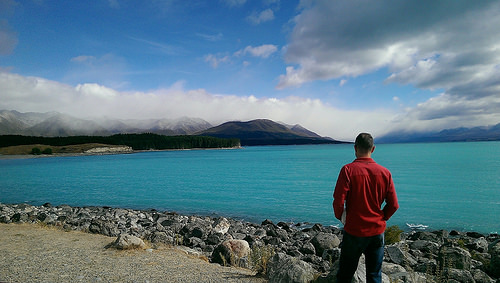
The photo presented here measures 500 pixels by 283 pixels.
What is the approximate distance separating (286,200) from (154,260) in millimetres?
22944

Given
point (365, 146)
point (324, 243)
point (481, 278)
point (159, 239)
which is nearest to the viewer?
point (365, 146)

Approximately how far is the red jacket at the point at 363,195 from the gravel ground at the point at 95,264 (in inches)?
134

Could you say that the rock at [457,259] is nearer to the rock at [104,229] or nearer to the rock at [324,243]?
the rock at [324,243]

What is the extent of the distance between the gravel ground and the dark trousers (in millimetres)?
2738

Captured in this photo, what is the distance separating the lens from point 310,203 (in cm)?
2839

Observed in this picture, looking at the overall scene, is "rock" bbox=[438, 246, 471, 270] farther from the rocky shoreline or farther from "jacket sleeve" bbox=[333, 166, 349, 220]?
"jacket sleeve" bbox=[333, 166, 349, 220]

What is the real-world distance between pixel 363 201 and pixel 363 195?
9 centimetres

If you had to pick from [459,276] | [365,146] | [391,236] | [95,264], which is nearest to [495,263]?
[459,276]

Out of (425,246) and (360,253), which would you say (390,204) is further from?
(425,246)

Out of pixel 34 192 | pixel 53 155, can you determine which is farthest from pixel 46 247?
pixel 53 155

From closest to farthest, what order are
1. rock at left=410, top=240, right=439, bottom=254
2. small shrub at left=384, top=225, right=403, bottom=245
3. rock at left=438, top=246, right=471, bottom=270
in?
rock at left=438, top=246, right=471, bottom=270 → rock at left=410, top=240, right=439, bottom=254 → small shrub at left=384, top=225, right=403, bottom=245

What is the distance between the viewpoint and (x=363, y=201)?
14.1ft

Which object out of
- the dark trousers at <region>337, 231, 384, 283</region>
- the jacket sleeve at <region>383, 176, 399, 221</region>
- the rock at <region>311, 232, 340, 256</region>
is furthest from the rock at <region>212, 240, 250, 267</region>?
the jacket sleeve at <region>383, 176, 399, 221</region>

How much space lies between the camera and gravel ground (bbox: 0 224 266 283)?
679 centimetres
